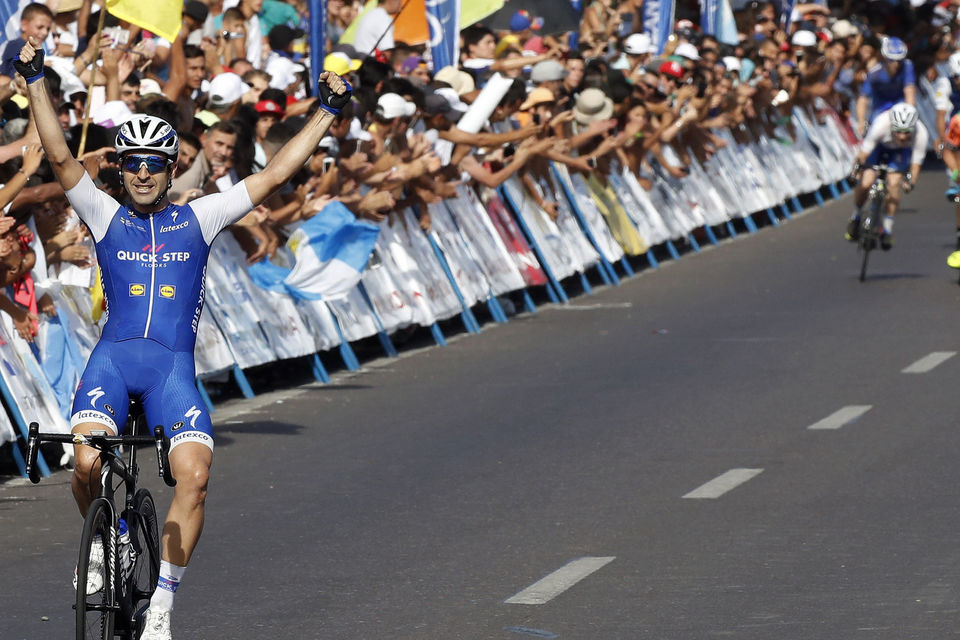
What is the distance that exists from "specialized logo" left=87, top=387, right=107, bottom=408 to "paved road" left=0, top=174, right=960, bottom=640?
1.01m

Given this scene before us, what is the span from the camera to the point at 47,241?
40.2 ft

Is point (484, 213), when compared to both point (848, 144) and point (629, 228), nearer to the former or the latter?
point (629, 228)

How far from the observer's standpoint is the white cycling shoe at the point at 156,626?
701 cm

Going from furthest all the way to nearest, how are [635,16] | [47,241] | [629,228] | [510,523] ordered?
[635,16], [629,228], [47,241], [510,523]

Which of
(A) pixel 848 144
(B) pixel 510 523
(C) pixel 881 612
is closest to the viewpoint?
(C) pixel 881 612

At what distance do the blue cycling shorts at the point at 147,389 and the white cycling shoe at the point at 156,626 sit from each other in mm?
608

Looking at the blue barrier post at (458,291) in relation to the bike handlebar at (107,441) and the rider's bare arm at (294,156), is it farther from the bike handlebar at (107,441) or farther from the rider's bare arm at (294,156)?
the bike handlebar at (107,441)

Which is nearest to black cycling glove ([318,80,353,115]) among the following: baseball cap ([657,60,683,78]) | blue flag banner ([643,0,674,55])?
baseball cap ([657,60,683,78])

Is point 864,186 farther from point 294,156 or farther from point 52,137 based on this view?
point 52,137

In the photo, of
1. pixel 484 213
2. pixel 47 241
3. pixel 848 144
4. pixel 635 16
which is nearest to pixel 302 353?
pixel 47 241

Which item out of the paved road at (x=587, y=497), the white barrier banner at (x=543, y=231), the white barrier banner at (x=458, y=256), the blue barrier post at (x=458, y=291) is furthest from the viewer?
the white barrier banner at (x=543, y=231)

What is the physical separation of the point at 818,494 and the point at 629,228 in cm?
1273

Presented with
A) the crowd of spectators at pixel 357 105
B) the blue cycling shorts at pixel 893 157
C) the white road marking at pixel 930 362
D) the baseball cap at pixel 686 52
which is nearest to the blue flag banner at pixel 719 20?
the crowd of spectators at pixel 357 105

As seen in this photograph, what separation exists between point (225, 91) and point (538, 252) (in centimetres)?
536
